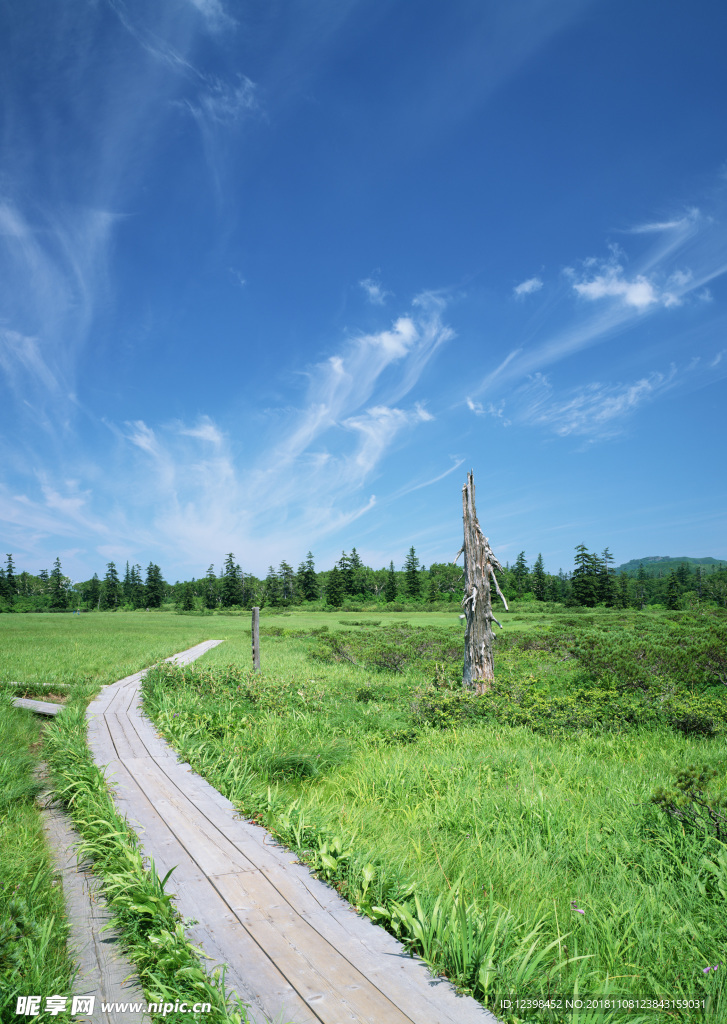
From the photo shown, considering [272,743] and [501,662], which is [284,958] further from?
[501,662]

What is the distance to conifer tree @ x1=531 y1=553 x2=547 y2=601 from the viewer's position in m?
80.9

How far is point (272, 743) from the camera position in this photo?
642cm

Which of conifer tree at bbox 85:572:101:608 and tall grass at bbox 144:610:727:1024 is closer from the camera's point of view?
tall grass at bbox 144:610:727:1024

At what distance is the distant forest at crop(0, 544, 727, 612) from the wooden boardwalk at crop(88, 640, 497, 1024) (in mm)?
66666

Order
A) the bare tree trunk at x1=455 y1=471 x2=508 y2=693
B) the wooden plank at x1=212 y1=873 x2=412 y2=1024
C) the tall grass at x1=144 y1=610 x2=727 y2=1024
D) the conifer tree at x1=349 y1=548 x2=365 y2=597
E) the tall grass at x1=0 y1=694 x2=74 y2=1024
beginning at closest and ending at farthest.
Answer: the wooden plank at x1=212 y1=873 x2=412 y2=1024 → the tall grass at x1=0 y1=694 x2=74 y2=1024 → the tall grass at x1=144 y1=610 x2=727 y2=1024 → the bare tree trunk at x1=455 y1=471 x2=508 y2=693 → the conifer tree at x1=349 y1=548 x2=365 y2=597

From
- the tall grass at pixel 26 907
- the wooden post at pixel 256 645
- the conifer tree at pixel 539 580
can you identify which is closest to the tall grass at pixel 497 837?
the tall grass at pixel 26 907

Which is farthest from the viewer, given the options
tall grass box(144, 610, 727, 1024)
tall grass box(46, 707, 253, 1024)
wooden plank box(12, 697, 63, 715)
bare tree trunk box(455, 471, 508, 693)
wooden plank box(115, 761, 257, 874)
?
bare tree trunk box(455, 471, 508, 693)

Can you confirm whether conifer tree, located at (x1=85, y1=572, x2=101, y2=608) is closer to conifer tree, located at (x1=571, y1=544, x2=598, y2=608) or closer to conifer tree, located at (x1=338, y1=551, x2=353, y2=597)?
conifer tree, located at (x1=338, y1=551, x2=353, y2=597)

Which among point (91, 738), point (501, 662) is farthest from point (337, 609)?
point (91, 738)

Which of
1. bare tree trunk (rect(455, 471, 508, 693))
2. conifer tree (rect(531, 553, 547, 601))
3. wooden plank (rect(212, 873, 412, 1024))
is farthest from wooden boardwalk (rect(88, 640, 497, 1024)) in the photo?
conifer tree (rect(531, 553, 547, 601))

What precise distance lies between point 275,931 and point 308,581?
8680 centimetres

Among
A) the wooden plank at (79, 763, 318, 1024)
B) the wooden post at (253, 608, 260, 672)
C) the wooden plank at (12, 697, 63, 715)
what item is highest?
the wooden post at (253, 608, 260, 672)

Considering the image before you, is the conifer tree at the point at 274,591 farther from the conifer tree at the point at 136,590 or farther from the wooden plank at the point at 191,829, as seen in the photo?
the wooden plank at the point at 191,829

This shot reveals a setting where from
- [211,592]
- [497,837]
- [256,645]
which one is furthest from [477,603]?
[211,592]
